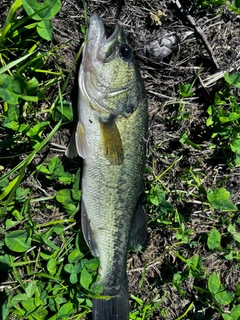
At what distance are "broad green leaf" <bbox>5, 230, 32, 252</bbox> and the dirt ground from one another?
2.25ft

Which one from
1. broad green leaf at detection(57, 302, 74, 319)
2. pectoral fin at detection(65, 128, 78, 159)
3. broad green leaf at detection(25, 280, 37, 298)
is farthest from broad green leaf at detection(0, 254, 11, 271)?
pectoral fin at detection(65, 128, 78, 159)

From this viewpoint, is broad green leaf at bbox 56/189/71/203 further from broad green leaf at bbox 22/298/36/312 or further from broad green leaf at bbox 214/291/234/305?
broad green leaf at bbox 214/291/234/305

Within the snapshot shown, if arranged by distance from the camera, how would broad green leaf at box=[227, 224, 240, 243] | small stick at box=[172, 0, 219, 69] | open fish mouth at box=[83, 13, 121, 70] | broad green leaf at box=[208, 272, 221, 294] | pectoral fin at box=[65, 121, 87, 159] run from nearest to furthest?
open fish mouth at box=[83, 13, 121, 70] < pectoral fin at box=[65, 121, 87, 159] < small stick at box=[172, 0, 219, 69] < broad green leaf at box=[208, 272, 221, 294] < broad green leaf at box=[227, 224, 240, 243]

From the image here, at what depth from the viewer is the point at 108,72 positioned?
103 inches

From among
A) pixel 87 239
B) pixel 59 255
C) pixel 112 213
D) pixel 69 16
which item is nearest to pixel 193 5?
pixel 69 16

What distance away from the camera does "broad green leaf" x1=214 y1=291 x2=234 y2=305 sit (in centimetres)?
310

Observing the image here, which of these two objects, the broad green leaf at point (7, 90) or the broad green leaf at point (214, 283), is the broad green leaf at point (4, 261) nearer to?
the broad green leaf at point (7, 90)

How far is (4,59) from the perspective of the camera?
2701 millimetres

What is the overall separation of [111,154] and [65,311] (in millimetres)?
1178

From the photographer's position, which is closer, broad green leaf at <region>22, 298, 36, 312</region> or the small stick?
broad green leaf at <region>22, 298, 36, 312</region>

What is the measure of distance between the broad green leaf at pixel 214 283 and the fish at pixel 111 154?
64cm

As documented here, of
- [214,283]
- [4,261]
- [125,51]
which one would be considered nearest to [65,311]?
[4,261]

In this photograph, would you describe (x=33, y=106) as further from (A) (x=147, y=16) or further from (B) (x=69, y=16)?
(A) (x=147, y=16)

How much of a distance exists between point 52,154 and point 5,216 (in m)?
0.54
